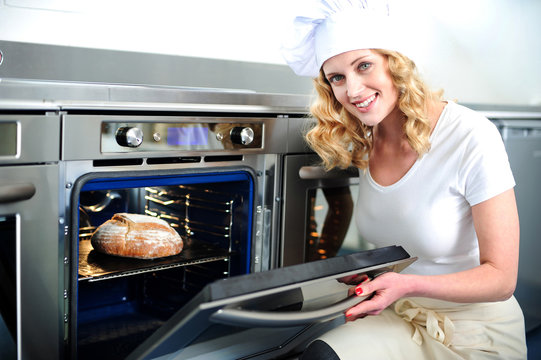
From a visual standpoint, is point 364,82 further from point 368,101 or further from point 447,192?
point 447,192

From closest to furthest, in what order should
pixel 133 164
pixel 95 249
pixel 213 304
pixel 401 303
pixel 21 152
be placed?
1. pixel 213 304
2. pixel 21 152
3. pixel 133 164
4. pixel 401 303
5. pixel 95 249

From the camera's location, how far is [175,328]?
980 mm

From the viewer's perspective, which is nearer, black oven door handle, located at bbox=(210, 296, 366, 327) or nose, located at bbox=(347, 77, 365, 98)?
black oven door handle, located at bbox=(210, 296, 366, 327)

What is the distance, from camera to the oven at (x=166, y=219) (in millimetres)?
1109

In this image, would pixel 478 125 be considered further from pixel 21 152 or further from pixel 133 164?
pixel 21 152

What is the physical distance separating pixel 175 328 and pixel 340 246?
1156mm

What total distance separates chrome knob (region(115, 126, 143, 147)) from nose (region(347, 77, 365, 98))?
53 cm

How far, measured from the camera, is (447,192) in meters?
1.49

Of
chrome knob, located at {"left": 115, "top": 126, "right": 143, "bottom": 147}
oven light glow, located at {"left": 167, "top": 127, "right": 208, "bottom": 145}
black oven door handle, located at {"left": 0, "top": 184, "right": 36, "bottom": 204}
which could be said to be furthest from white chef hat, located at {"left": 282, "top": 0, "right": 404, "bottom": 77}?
black oven door handle, located at {"left": 0, "top": 184, "right": 36, "bottom": 204}

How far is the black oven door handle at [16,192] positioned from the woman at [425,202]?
72 cm

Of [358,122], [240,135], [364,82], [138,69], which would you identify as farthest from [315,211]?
[138,69]

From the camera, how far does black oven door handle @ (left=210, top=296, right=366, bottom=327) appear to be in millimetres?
991

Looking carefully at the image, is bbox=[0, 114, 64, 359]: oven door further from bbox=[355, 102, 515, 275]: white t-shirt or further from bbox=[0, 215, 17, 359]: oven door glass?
bbox=[355, 102, 515, 275]: white t-shirt

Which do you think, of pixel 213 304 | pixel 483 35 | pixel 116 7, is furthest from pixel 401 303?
pixel 483 35
